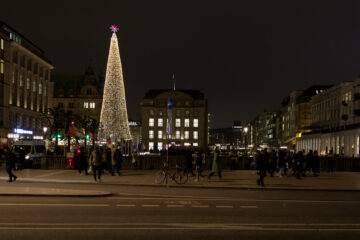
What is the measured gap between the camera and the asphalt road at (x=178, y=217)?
1114 centimetres

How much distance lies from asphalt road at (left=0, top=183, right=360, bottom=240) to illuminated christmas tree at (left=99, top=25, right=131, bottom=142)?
3271cm

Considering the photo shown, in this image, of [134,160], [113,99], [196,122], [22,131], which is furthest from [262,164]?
[196,122]

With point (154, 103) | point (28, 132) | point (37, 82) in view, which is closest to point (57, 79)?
point (154, 103)

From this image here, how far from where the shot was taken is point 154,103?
482 feet

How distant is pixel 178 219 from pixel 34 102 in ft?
258

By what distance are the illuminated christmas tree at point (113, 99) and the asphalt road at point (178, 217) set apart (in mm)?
32705

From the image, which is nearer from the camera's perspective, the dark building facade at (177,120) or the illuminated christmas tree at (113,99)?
the illuminated christmas tree at (113,99)

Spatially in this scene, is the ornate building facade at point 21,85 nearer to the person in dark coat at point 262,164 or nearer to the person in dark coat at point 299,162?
the person in dark coat at point 299,162

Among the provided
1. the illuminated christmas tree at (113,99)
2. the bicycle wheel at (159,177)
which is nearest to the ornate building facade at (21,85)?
the illuminated christmas tree at (113,99)

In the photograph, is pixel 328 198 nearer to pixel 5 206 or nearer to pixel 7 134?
pixel 5 206

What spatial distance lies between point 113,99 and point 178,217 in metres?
39.0

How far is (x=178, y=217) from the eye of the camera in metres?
13.8

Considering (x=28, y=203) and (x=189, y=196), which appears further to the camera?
(x=189, y=196)

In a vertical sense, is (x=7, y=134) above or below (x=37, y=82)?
below
